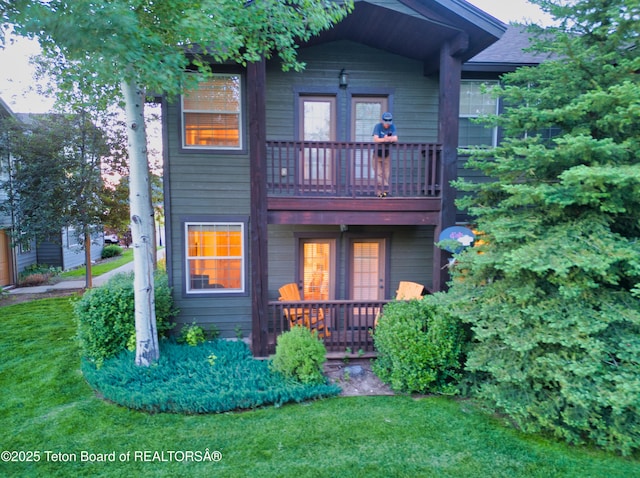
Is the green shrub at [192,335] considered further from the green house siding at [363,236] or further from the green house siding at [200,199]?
the green house siding at [363,236]

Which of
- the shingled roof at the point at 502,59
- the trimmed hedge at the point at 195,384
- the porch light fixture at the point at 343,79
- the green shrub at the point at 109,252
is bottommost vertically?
the trimmed hedge at the point at 195,384

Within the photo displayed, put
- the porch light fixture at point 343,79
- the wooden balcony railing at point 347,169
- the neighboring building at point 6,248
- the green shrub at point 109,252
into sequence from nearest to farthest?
the wooden balcony railing at point 347,169 < the porch light fixture at point 343,79 < the neighboring building at point 6,248 < the green shrub at point 109,252

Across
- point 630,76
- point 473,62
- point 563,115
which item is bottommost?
point 563,115

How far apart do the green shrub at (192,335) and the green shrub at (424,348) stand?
3499mm

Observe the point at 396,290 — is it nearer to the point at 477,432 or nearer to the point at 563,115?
the point at 477,432

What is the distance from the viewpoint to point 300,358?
469cm

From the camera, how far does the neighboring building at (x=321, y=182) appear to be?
18.7 ft

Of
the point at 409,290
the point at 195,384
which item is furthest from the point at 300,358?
the point at 409,290

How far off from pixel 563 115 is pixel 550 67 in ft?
2.21

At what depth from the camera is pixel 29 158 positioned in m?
9.99

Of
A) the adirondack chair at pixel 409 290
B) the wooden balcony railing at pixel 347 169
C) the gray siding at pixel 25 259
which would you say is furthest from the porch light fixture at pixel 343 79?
the gray siding at pixel 25 259

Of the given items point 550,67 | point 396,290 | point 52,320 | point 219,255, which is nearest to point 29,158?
point 52,320

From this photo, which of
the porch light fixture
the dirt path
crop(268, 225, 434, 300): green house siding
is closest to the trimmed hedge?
the dirt path

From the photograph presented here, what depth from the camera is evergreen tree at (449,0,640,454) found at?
10.6 ft
